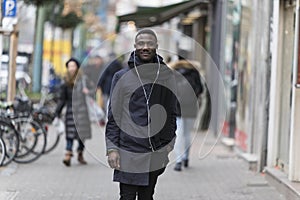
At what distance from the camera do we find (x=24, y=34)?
39.8 metres

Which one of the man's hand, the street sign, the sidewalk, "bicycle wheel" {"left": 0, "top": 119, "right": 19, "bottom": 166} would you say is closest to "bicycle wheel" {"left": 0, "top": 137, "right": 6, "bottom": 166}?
the sidewalk

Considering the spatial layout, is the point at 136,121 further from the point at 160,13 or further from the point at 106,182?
→ the point at 160,13

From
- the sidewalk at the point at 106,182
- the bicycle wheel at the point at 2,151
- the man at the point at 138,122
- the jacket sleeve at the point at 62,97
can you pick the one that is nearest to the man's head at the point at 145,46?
the man at the point at 138,122

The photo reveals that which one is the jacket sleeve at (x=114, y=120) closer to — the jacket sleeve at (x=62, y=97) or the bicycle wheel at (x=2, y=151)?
the bicycle wheel at (x=2, y=151)

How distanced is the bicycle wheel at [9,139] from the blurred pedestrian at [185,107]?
249 cm

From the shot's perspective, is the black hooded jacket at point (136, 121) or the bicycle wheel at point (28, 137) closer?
the black hooded jacket at point (136, 121)

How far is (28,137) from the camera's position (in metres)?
13.3

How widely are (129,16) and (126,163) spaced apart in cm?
1538

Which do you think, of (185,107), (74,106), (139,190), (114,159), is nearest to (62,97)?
(74,106)

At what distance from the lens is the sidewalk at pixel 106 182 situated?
10.3m

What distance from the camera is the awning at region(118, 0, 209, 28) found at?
19953mm

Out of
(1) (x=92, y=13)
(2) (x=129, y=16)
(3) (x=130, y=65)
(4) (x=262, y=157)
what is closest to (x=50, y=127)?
(4) (x=262, y=157)

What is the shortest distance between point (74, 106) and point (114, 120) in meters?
6.43

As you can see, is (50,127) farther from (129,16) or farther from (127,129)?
(127,129)
